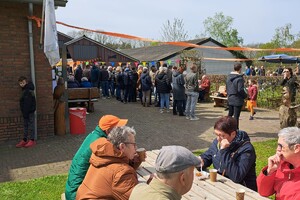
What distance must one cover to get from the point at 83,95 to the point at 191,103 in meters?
4.24

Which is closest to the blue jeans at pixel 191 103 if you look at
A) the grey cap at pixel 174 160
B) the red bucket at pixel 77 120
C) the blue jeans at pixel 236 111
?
the blue jeans at pixel 236 111

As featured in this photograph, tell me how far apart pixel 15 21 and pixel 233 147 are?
6.75 meters

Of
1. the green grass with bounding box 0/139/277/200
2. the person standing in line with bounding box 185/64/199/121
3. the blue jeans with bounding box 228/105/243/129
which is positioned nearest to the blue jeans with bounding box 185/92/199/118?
the person standing in line with bounding box 185/64/199/121

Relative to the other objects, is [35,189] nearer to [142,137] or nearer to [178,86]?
[142,137]

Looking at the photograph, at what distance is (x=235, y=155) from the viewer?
12.0ft

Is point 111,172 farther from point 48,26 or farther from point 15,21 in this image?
point 15,21

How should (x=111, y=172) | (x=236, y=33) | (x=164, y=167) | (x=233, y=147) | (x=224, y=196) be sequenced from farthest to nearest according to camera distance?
1. (x=236, y=33)
2. (x=233, y=147)
3. (x=224, y=196)
4. (x=111, y=172)
5. (x=164, y=167)

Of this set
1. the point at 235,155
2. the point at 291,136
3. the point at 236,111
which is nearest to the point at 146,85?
the point at 236,111

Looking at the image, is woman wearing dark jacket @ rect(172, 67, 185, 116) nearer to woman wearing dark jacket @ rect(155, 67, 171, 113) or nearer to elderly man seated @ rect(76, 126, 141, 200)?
woman wearing dark jacket @ rect(155, 67, 171, 113)

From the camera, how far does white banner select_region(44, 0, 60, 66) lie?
24.1 feet

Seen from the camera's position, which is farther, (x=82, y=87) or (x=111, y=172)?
(x=82, y=87)

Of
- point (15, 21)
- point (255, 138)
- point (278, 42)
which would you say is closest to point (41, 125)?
point (15, 21)

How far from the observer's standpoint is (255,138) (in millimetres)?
8977

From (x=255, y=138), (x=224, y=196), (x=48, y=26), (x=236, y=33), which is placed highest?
(x=236, y=33)
